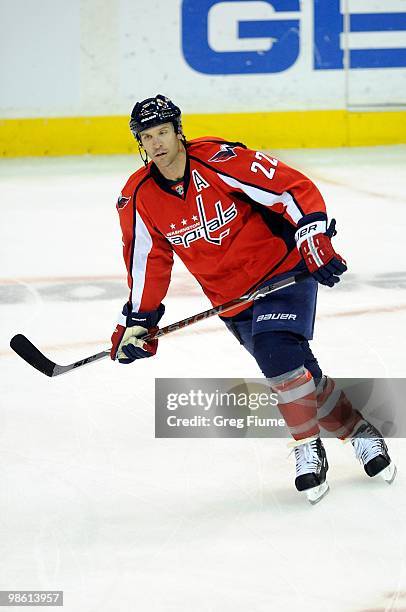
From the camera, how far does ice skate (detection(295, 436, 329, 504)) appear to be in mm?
2430

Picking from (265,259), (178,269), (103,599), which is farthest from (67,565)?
(178,269)

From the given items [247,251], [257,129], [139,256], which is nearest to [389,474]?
[247,251]

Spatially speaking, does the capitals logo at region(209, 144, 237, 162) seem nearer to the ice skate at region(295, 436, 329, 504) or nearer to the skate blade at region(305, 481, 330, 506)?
the ice skate at region(295, 436, 329, 504)

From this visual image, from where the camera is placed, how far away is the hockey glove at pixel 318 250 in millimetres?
2311

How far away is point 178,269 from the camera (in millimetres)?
4648

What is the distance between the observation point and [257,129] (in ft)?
24.5

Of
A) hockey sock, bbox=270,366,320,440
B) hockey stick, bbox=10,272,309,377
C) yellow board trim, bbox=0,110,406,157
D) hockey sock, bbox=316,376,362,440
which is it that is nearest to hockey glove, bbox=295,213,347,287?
hockey stick, bbox=10,272,309,377

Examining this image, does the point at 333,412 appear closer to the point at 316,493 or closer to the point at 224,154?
the point at 316,493

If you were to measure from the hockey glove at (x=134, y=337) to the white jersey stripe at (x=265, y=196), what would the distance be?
1.26 feet

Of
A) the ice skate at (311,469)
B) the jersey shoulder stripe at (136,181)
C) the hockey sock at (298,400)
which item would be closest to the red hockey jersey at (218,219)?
the jersey shoulder stripe at (136,181)

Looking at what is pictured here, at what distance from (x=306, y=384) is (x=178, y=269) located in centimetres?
227

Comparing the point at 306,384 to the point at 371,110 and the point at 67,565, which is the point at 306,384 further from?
the point at 371,110

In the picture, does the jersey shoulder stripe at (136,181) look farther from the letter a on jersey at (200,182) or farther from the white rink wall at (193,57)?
the white rink wall at (193,57)

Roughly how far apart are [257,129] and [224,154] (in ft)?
16.7
